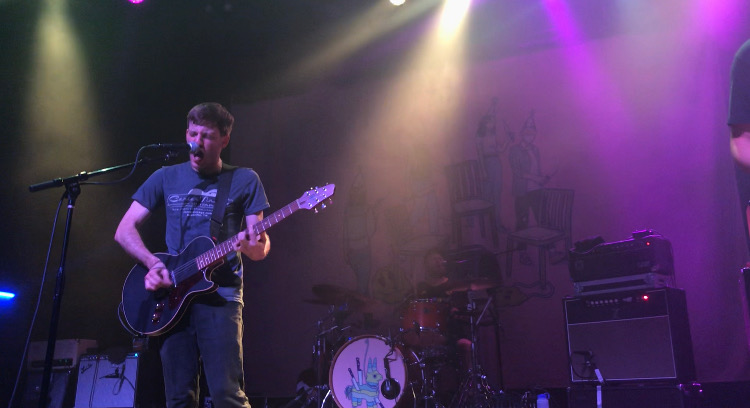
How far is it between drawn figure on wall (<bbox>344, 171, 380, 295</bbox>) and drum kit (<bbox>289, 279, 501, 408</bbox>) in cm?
82

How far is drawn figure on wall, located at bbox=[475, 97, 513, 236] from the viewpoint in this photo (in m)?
6.23

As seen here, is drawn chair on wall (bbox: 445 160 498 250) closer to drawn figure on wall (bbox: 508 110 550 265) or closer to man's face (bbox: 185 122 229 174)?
drawn figure on wall (bbox: 508 110 550 265)

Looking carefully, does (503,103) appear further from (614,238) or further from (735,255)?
(735,255)

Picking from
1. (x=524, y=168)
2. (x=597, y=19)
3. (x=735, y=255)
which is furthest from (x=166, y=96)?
(x=735, y=255)

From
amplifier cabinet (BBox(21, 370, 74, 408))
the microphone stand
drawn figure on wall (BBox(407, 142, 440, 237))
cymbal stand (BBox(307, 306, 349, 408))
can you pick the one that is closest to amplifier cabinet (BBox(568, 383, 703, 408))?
cymbal stand (BBox(307, 306, 349, 408))

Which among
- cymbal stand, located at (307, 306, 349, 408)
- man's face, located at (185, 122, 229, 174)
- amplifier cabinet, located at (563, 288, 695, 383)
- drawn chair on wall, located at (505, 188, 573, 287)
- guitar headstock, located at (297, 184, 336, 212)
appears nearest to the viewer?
man's face, located at (185, 122, 229, 174)

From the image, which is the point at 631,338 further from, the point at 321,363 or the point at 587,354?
the point at 321,363

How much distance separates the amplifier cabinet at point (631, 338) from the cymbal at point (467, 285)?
3.46 feet

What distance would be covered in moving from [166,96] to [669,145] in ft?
17.5

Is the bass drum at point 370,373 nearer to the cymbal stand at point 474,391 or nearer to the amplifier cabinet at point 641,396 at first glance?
the cymbal stand at point 474,391

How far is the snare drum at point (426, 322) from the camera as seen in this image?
5.33 m

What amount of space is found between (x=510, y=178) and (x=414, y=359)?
216 cm

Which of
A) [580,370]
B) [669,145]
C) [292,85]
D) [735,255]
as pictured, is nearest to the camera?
[580,370]

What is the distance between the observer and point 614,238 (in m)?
5.60
